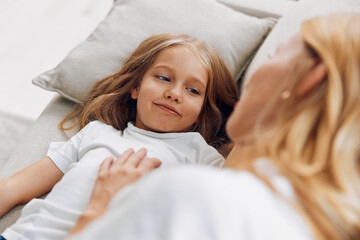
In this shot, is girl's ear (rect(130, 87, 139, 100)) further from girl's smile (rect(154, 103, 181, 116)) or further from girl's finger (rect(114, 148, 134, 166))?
girl's finger (rect(114, 148, 134, 166))

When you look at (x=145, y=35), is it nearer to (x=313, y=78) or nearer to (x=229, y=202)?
(x=313, y=78)

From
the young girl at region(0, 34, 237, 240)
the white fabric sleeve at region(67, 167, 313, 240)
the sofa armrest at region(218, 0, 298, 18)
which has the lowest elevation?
the young girl at region(0, 34, 237, 240)

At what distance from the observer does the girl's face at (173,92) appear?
1.23 m

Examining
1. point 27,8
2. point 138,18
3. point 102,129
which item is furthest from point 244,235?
point 27,8

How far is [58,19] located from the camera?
9.00 feet

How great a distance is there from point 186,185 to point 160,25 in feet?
3.60

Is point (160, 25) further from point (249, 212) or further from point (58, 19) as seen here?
point (58, 19)

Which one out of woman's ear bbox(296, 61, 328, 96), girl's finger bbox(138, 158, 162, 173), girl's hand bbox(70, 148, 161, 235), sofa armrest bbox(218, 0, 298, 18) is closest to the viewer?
woman's ear bbox(296, 61, 328, 96)

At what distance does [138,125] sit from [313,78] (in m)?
0.78

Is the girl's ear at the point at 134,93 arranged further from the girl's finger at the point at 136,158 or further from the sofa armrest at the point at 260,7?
the sofa armrest at the point at 260,7

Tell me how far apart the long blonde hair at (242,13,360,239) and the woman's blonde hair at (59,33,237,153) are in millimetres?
685

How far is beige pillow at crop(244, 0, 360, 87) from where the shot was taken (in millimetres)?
1208

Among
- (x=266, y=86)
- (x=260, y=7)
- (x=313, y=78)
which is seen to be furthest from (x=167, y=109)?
(x=260, y=7)

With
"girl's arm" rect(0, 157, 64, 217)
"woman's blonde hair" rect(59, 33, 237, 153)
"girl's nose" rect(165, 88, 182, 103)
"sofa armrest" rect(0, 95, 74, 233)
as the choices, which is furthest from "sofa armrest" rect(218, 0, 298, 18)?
"girl's arm" rect(0, 157, 64, 217)
